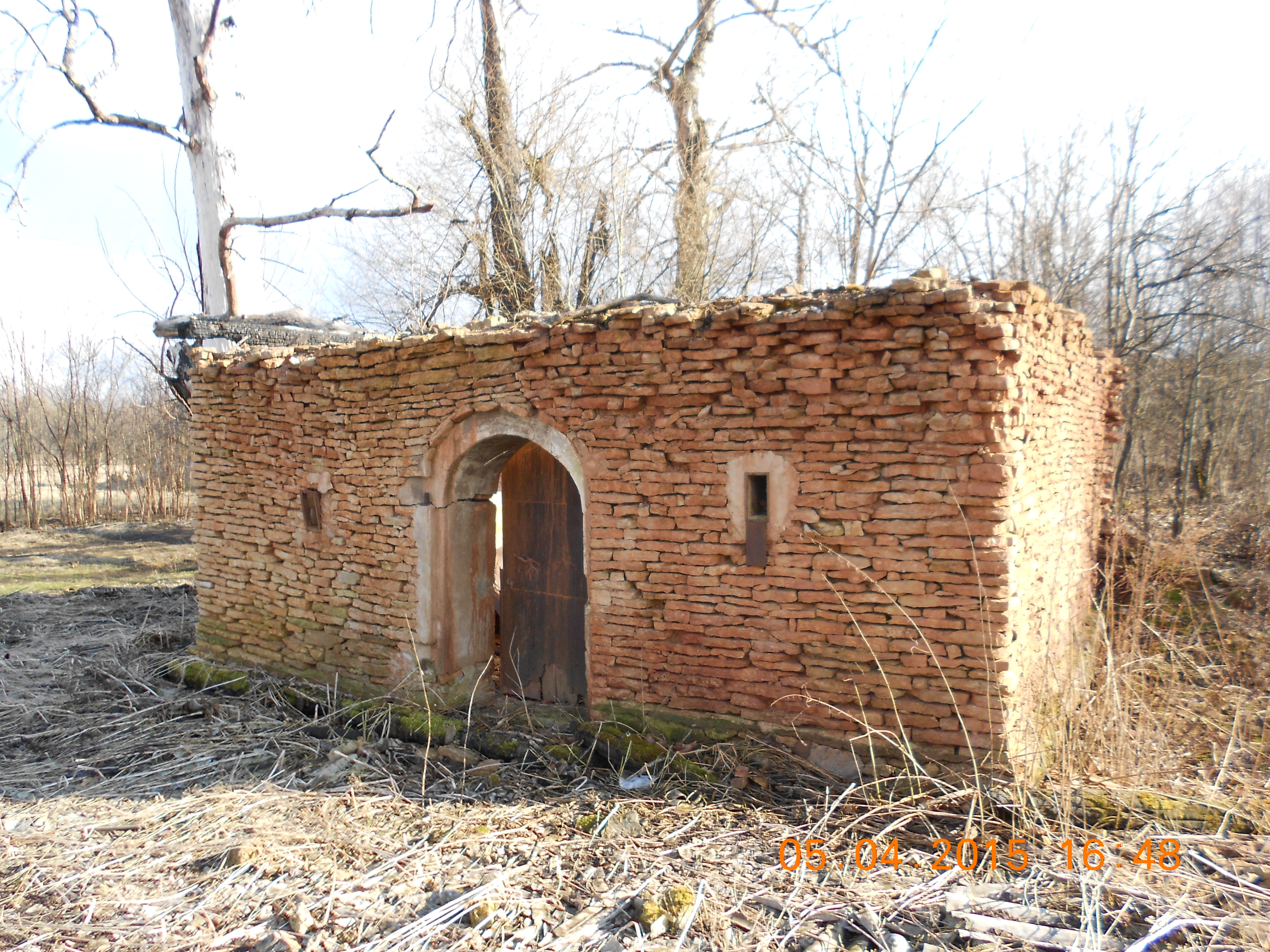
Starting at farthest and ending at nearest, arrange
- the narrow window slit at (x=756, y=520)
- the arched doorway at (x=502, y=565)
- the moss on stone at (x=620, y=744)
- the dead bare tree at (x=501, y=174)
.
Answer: the dead bare tree at (x=501, y=174)
the arched doorway at (x=502, y=565)
the moss on stone at (x=620, y=744)
the narrow window slit at (x=756, y=520)

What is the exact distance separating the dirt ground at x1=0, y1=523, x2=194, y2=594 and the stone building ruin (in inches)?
273

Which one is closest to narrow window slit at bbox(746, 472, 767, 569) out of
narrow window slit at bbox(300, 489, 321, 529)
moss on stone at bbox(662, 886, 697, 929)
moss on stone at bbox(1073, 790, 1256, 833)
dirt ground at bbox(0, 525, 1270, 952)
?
dirt ground at bbox(0, 525, 1270, 952)

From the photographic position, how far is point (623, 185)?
1114 centimetres

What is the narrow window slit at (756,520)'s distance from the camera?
14.5 ft

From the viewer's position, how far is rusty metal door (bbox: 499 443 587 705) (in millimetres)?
5859

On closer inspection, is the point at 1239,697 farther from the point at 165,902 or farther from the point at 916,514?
the point at 165,902

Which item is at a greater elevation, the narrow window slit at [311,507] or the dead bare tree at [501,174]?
the dead bare tree at [501,174]

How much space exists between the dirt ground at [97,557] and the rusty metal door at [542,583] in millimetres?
7729

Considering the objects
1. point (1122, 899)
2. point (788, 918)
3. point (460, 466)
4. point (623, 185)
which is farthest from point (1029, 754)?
Result: point (623, 185)

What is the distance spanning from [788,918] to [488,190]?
11013 millimetres

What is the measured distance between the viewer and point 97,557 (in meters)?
13.6

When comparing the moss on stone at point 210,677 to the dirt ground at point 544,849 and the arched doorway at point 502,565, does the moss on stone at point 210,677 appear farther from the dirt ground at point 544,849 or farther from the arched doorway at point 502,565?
the arched doorway at point 502,565

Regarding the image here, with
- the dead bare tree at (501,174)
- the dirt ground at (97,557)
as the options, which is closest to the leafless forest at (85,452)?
the dirt ground at (97,557)

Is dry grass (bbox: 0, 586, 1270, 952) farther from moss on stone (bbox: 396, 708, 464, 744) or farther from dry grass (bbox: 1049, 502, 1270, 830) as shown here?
dry grass (bbox: 1049, 502, 1270, 830)
